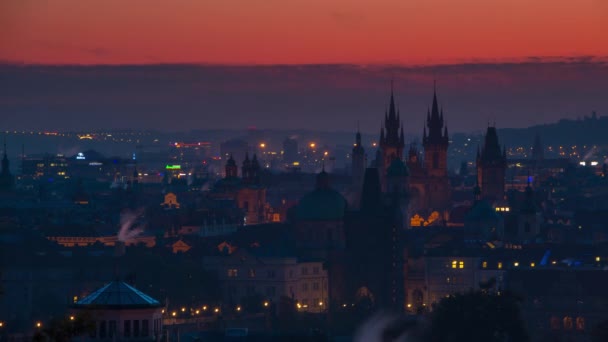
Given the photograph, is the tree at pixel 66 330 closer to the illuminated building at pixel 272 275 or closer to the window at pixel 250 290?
the illuminated building at pixel 272 275

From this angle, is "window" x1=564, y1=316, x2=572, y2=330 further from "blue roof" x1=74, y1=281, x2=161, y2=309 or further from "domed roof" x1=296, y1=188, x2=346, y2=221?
"blue roof" x1=74, y1=281, x2=161, y2=309

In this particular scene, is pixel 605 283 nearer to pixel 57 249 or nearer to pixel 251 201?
pixel 57 249

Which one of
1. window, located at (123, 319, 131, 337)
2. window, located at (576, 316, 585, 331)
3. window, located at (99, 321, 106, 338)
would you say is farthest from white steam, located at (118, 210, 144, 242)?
window, located at (99, 321, 106, 338)

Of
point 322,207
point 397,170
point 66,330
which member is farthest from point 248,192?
point 66,330

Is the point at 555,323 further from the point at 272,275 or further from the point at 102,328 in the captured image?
the point at 102,328

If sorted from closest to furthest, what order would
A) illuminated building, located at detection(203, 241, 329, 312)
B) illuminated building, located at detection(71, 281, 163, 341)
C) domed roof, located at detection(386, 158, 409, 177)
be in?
illuminated building, located at detection(71, 281, 163, 341) → illuminated building, located at detection(203, 241, 329, 312) → domed roof, located at detection(386, 158, 409, 177)

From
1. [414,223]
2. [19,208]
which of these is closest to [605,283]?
[414,223]

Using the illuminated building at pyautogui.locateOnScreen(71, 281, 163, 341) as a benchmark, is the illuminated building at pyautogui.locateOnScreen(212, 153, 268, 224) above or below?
above
